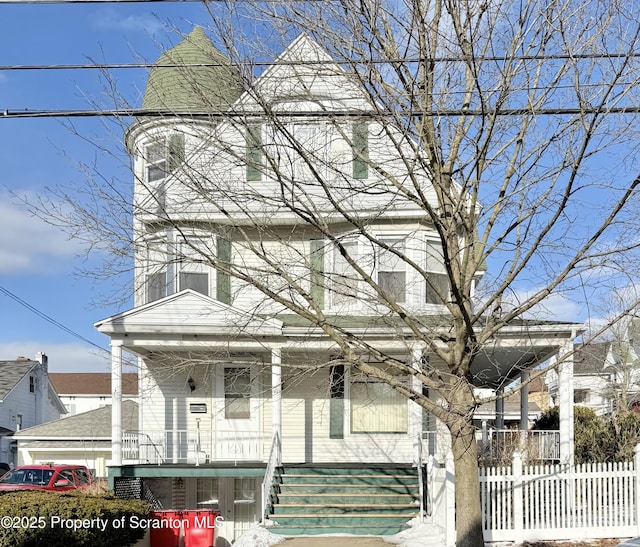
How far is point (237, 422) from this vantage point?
61.9ft

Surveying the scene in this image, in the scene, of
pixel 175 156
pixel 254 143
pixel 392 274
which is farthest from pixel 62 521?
pixel 392 274

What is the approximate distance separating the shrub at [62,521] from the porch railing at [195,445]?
152 inches

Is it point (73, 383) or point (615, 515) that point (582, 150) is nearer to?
point (615, 515)

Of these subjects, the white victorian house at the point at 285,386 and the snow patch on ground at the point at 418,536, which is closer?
the snow patch on ground at the point at 418,536

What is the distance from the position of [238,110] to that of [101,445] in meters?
26.9

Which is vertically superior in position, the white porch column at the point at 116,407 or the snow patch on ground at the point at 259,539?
the white porch column at the point at 116,407

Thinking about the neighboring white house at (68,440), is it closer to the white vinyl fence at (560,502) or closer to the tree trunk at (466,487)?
the white vinyl fence at (560,502)

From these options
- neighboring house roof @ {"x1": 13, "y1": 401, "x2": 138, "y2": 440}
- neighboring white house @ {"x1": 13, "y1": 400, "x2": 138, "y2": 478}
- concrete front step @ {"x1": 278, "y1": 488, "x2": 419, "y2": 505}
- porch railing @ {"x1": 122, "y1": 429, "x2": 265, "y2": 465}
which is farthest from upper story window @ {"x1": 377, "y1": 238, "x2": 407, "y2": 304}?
neighboring white house @ {"x1": 13, "y1": 400, "x2": 138, "y2": 478}

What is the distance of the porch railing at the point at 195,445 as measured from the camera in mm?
17859

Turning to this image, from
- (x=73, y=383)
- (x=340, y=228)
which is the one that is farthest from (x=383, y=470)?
(x=73, y=383)

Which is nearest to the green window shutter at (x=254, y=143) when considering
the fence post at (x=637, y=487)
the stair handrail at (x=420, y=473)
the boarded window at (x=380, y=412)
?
the stair handrail at (x=420, y=473)

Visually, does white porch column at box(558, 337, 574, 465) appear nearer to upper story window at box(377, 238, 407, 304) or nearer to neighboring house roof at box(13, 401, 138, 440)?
upper story window at box(377, 238, 407, 304)

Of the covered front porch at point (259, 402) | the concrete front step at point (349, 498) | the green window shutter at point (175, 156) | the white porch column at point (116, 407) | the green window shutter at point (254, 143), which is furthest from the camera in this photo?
the covered front porch at point (259, 402)

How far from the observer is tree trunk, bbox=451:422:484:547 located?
967 cm
